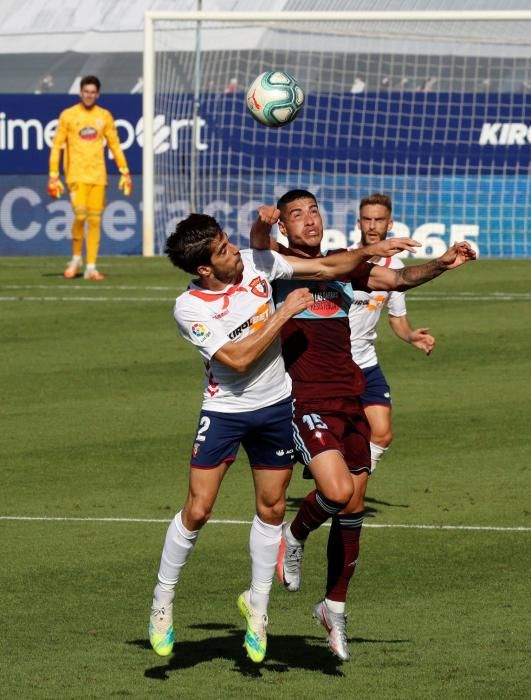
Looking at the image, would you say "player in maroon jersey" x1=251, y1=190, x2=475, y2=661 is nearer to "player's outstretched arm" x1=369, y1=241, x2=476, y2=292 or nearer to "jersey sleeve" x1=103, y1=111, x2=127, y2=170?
"player's outstretched arm" x1=369, y1=241, x2=476, y2=292

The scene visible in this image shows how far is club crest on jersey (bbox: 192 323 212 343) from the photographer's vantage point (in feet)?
24.1

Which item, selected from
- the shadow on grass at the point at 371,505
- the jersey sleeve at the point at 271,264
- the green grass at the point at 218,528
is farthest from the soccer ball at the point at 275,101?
the shadow on grass at the point at 371,505

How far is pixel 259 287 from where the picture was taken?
24.7 feet

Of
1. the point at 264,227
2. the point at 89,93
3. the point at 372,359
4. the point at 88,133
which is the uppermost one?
the point at 89,93

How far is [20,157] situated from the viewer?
27.2 m

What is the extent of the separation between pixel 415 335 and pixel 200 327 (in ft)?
12.6

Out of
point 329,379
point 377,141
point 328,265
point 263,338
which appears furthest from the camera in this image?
point 377,141

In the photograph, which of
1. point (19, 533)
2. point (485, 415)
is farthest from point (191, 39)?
point (19, 533)

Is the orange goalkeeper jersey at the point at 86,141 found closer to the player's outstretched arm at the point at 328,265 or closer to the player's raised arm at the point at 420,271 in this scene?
the player's raised arm at the point at 420,271

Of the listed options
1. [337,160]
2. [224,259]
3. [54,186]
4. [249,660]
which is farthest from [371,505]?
[337,160]

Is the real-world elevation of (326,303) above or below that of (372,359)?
above

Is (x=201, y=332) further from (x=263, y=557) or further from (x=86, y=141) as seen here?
(x=86, y=141)

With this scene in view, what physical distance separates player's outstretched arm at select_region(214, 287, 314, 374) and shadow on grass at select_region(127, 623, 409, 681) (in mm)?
1427

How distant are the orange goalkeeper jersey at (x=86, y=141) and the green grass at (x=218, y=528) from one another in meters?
2.83
